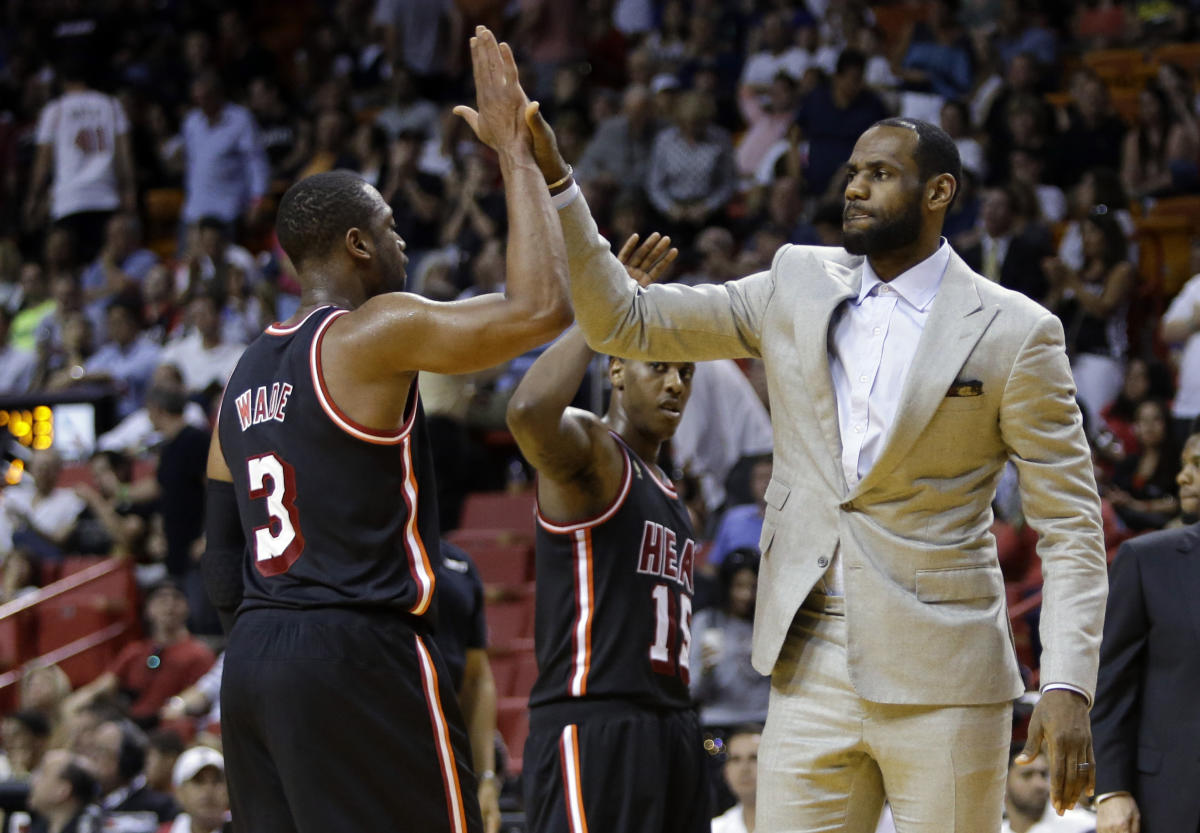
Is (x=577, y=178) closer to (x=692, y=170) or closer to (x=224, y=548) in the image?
(x=692, y=170)

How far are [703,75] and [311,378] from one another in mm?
9322

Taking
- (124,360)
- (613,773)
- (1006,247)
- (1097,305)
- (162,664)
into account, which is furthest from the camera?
(124,360)

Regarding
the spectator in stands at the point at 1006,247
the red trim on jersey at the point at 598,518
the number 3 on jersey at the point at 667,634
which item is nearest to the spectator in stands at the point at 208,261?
the spectator in stands at the point at 1006,247

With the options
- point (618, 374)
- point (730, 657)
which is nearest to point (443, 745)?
point (618, 374)

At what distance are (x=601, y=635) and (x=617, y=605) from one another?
92mm

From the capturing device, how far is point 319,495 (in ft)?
11.8

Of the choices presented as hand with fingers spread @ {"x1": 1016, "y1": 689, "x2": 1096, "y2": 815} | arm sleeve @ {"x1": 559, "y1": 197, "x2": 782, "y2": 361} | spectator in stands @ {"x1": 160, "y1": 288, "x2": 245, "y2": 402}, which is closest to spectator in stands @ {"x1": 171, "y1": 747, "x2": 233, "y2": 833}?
arm sleeve @ {"x1": 559, "y1": 197, "x2": 782, "y2": 361}

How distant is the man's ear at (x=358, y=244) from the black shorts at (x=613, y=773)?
4.63 feet

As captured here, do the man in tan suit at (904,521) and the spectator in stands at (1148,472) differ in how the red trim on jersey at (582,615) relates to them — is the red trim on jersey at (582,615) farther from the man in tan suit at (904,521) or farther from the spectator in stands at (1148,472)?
the spectator in stands at (1148,472)

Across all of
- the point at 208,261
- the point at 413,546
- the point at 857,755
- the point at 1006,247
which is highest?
the point at 1006,247

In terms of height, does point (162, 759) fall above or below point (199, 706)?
above

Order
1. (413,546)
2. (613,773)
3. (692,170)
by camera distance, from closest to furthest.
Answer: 1. (413,546)
2. (613,773)
3. (692,170)

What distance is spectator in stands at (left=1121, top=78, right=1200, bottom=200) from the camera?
35.0 ft

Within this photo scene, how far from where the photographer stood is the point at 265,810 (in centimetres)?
363
